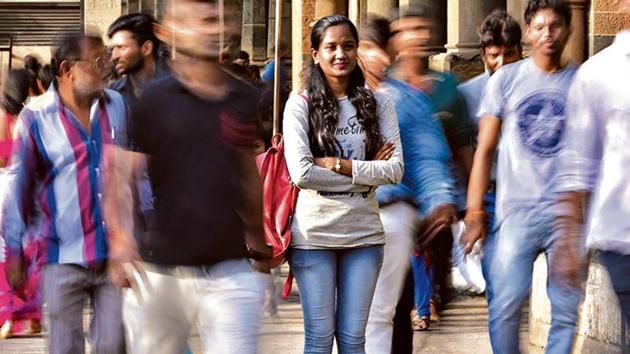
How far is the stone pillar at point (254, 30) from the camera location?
136 ft

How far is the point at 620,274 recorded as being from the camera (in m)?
5.90

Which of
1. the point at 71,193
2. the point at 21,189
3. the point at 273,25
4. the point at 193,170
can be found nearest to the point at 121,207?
the point at 193,170

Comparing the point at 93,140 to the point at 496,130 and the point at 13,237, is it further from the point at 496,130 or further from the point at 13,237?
the point at 496,130

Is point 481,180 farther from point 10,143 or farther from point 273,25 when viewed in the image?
point 273,25

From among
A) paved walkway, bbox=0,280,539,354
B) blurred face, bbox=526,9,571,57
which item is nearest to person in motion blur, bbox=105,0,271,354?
blurred face, bbox=526,9,571,57

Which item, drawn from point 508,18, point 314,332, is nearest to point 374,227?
point 314,332

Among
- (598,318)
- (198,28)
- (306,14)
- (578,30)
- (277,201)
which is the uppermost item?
(198,28)

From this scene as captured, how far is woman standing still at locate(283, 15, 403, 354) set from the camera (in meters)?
7.34

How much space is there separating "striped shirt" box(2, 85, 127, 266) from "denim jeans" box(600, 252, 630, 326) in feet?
6.80

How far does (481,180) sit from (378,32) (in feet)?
4.32

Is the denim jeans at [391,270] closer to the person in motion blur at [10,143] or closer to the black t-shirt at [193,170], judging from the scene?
the black t-shirt at [193,170]

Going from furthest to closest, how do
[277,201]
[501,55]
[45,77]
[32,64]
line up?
[32,64] → [45,77] → [501,55] → [277,201]

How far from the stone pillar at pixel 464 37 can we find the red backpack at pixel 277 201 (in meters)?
8.33

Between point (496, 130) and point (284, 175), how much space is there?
1.61 meters
